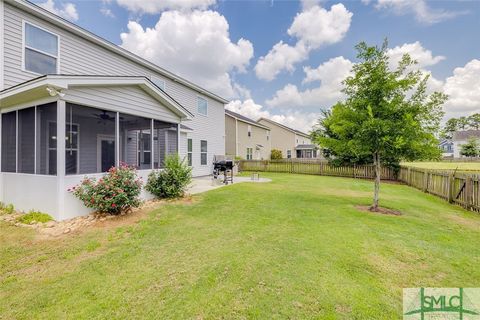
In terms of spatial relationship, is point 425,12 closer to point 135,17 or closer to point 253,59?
point 253,59

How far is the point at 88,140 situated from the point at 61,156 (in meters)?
3.30

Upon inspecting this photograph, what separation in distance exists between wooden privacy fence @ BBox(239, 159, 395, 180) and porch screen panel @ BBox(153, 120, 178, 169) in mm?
12712

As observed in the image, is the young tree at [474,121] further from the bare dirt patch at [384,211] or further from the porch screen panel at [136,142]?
the porch screen panel at [136,142]

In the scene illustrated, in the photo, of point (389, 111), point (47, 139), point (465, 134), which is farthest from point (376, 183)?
point (465, 134)

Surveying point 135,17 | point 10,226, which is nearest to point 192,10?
point 135,17

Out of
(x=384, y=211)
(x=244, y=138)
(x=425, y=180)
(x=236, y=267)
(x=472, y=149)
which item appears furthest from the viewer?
(x=472, y=149)

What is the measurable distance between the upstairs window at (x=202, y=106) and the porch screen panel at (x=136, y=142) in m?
7.44

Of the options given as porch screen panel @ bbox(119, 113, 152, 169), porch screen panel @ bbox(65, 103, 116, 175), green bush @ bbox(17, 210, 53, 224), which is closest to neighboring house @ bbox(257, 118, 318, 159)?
porch screen panel @ bbox(119, 113, 152, 169)

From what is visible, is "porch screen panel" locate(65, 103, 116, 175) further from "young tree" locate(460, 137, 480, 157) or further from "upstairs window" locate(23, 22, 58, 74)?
"young tree" locate(460, 137, 480, 157)

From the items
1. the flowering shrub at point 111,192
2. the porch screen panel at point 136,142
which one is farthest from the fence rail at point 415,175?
the porch screen panel at point 136,142

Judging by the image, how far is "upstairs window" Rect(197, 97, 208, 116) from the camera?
15.8 meters

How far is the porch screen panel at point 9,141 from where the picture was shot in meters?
6.53

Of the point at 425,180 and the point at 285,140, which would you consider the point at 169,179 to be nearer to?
the point at 425,180

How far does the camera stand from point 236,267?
3.41m
